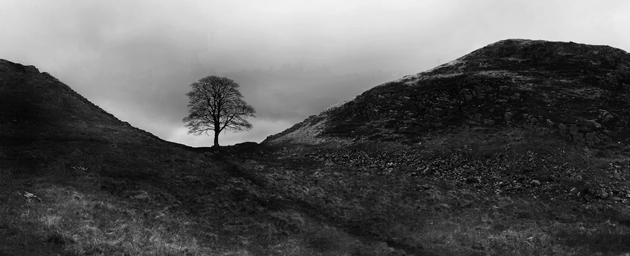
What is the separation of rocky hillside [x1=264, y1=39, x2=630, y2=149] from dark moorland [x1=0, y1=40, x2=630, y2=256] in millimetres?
365

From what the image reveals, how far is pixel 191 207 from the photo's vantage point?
26.9 meters

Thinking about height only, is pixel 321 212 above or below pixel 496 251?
above

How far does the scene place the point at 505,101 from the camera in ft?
176

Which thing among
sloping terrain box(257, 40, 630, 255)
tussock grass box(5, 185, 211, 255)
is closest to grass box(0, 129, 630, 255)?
tussock grass box(5, 185, 211, 255)

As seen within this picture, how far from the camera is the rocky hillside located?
46438mm

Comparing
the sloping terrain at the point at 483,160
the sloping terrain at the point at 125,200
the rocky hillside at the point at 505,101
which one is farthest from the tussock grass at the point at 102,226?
the rocky hillside at the point at 505,101

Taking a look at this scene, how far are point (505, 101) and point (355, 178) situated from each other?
31.0m

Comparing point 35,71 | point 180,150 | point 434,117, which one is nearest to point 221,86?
point 180,150

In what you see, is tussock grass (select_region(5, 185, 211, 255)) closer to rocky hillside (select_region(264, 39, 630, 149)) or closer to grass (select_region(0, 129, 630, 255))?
grass (select_region(0, 129, 630, 255))

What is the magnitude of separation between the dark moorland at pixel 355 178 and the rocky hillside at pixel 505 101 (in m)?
0.36

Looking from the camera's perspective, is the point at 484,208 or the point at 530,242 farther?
the point at 484,208

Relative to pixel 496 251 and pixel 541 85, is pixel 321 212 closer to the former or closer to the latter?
pixel 496 251

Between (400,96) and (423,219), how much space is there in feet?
117

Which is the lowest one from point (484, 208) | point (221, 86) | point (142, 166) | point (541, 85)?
point (484, 208)
